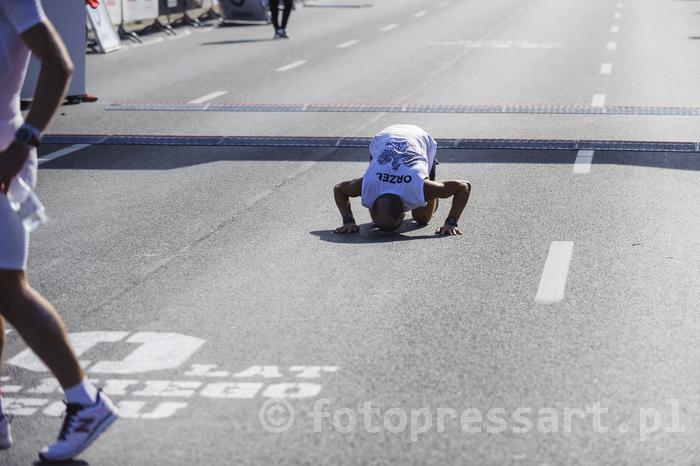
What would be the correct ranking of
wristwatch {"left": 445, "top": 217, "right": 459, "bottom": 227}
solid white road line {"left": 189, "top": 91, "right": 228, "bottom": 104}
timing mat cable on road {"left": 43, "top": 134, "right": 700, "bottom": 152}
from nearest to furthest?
wristwatch {"left": 445, "top": 217, "right": 459, "bottom": 227}
timing mat cable on road {"left": 43, "top": 134, "right": 700, "bottom": 152}
solid white road line {"left": 189, "top": 91, "right": 228, "bottom": 104}

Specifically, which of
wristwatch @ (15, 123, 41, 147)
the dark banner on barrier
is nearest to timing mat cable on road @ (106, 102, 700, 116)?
wristwatch @ (15, 123, 41, 147)

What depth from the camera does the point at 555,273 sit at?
703 centimetres

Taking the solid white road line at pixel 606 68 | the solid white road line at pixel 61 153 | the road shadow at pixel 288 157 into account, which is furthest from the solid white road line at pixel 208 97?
the solid white road line at pixel 606 68

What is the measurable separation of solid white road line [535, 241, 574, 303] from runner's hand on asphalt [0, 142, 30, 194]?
10.4 ft

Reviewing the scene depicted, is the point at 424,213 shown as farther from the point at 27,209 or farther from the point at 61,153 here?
the point at 61,153

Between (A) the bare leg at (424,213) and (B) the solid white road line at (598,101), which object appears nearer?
(A) the bare leg at (424,213)

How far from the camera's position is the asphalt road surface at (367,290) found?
4.58 metres

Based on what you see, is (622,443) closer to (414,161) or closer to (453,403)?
(453,403)

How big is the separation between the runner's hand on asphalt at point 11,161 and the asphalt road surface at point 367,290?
103cm

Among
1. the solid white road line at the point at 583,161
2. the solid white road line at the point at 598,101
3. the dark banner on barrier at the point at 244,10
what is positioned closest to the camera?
the solid white road line at the point at 583,161

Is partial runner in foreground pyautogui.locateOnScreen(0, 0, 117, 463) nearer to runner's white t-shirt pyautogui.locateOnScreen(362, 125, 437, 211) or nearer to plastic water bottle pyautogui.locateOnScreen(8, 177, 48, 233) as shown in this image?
plastic water bottle pyautogui.locateOnScreen(8, 177, 48, 233)

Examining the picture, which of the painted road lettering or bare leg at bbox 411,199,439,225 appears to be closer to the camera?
the painted road lettering

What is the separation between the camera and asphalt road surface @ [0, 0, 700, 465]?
458cm

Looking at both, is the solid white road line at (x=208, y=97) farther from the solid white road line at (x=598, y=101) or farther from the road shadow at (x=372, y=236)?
the road shadow at (x=372, y=236)
